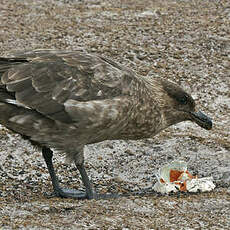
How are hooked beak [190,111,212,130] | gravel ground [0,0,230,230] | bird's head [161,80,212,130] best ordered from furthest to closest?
hooked beak [190,111,212,130] < bird's head [161,80,212,130] < gravel ground [0,0,230,230]

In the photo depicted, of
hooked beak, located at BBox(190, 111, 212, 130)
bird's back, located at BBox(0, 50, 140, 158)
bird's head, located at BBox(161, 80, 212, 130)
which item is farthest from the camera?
hooked beak, located at BBox(190, 111, 212, 130)

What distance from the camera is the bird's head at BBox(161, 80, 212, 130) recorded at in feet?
18.9

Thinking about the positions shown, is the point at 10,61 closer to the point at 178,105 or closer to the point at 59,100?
the point at 59,100

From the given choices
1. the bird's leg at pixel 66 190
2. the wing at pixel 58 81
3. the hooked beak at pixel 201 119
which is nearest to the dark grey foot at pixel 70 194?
the bird's leg at pixel 66 190

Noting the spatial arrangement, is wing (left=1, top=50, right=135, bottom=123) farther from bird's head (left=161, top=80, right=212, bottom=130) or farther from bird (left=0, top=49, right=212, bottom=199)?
bird's head (left=161, top=80, right=212, bottom=130)

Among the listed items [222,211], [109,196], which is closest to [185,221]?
[222,211]

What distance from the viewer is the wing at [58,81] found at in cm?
494

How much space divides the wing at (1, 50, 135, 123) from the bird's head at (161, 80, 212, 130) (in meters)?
0.66

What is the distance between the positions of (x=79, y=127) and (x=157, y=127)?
94cm

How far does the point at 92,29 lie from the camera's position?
9.00 metres

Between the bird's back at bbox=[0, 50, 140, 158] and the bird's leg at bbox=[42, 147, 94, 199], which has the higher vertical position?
the bird's back at bbox=[0, 50, 140, 158]

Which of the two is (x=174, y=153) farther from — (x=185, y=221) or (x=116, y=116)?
(x=185, y=221)

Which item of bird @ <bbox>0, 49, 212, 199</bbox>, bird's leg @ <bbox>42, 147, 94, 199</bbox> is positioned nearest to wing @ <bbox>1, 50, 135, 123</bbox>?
bird @ <bbox>0, 49, 212, 199</bbox>

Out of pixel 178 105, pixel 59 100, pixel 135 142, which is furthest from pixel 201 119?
pixel 59 100
